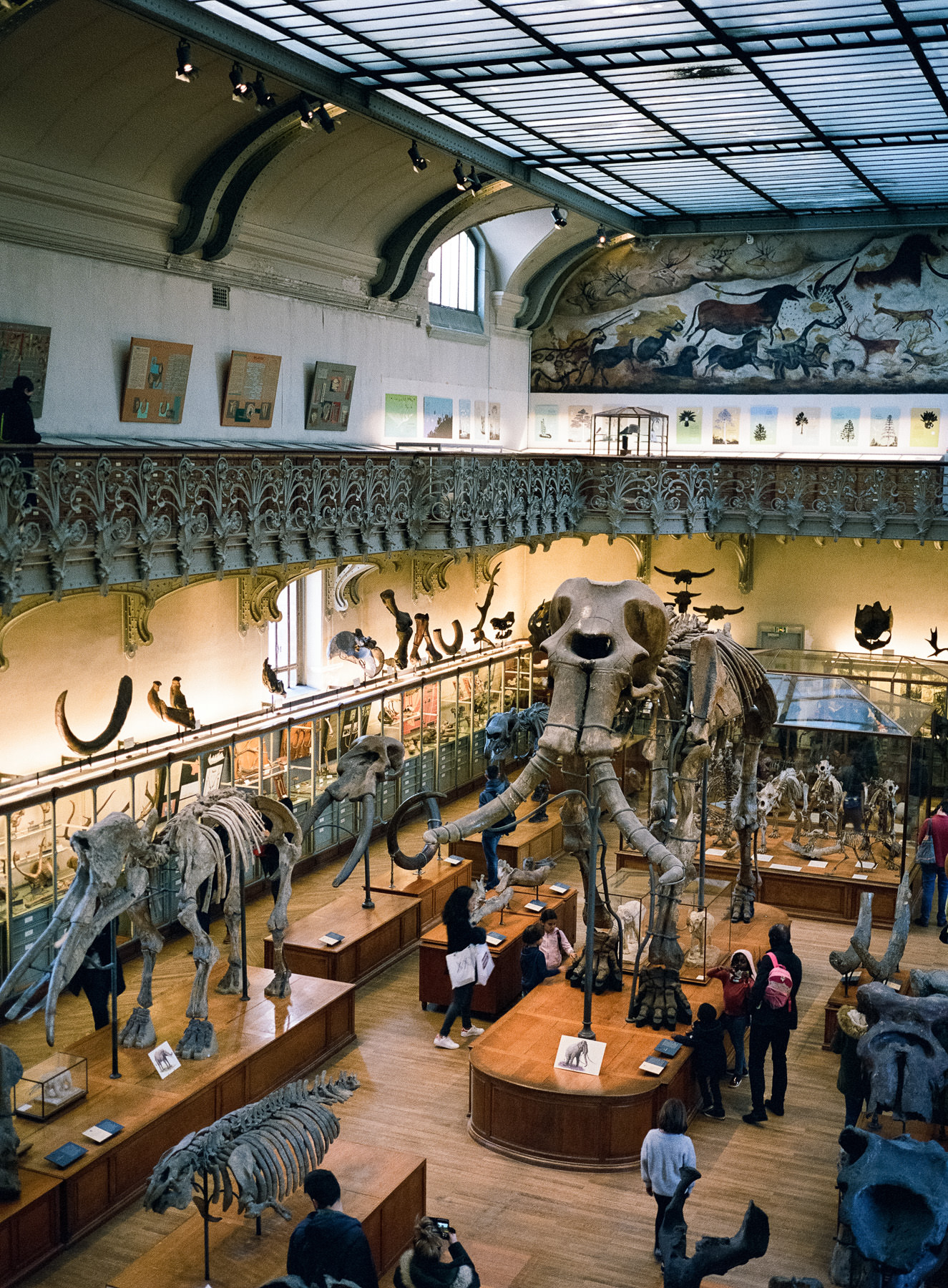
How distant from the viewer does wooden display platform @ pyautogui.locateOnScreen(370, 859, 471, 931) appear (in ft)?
51.9

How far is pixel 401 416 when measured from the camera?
23.5 m

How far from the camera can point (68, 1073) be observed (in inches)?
408

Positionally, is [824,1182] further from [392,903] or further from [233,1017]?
[392,903]

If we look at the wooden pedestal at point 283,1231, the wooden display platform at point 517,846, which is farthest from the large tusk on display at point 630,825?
the wooden display platform at point 517,846

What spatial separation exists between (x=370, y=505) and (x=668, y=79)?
665 centimetres

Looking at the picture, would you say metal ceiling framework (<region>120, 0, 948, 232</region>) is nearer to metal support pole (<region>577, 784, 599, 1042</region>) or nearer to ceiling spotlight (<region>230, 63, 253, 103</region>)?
ceiling spotlight (<region>230, 63, 253, 103</region>)

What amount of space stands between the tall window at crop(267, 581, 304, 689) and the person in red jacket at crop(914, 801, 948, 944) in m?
9.56

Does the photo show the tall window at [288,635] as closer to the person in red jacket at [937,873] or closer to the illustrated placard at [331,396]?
the illustrated placard at [331,396]

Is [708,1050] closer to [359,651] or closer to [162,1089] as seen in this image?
[162,1089]

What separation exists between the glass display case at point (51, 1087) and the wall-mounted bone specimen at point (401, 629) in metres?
11.5

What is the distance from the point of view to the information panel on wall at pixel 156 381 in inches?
658

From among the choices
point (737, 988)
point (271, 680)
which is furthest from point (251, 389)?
point (737, 988)

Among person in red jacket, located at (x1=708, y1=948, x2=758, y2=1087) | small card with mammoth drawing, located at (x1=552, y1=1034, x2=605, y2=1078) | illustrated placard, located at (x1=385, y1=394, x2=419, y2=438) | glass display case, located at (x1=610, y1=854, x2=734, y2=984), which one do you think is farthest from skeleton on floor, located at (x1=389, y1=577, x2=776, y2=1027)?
illustrated placard, located at (x1=385, y1=394, x2=419, y2=438)

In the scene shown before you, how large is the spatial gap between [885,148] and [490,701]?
1097 cm
